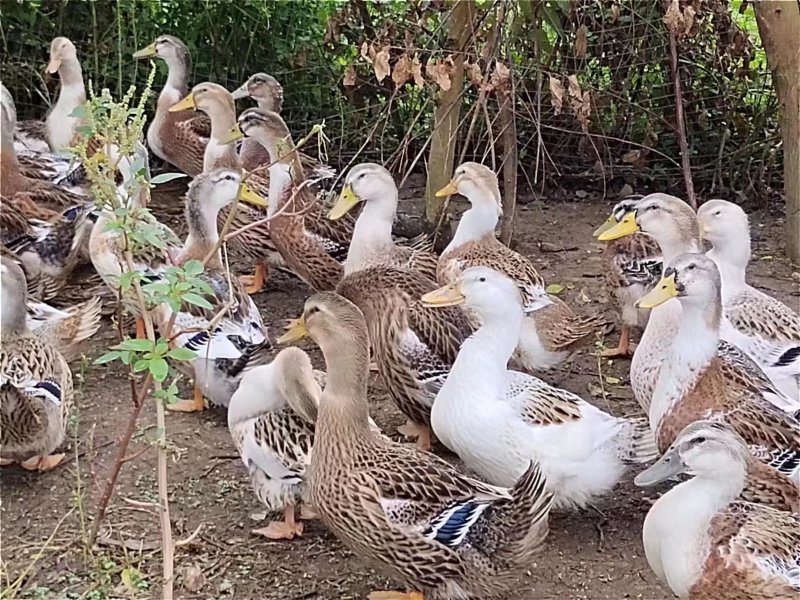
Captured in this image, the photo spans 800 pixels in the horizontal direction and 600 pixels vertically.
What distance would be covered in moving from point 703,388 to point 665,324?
0.56 metres

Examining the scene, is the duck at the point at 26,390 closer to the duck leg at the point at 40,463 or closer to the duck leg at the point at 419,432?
the duck leg at the point at 40,463

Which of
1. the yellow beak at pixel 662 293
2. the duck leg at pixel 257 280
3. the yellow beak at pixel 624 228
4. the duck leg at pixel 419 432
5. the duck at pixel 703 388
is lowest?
the duck leg at pixel 419 432

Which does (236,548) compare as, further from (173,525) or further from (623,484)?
(623,484)

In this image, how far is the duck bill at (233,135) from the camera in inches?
240

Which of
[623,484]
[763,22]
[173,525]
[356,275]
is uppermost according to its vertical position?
[763,22]

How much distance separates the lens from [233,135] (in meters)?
6.16

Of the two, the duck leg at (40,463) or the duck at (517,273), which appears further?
the duck at (517,273)

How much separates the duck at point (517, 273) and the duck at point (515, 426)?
58cm

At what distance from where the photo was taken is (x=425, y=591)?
3.52m

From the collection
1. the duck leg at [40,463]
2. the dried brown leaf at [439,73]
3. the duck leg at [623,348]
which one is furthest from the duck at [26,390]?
the duck leg at [623,348]

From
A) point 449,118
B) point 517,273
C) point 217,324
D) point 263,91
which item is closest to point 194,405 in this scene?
point 217,324

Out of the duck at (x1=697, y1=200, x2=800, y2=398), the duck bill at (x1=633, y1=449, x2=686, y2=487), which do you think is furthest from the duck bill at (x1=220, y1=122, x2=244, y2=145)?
the duck bill at (x1=633, y1=449, x2=686, y2=487)

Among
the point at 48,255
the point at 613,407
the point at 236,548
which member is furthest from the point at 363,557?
the point at 48,255

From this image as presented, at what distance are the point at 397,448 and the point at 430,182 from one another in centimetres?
293
